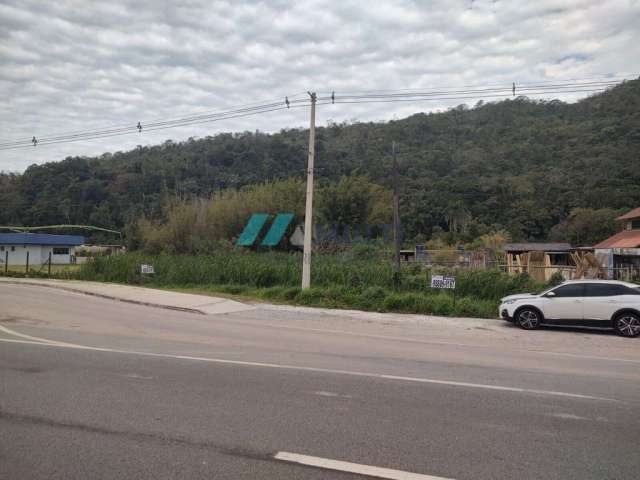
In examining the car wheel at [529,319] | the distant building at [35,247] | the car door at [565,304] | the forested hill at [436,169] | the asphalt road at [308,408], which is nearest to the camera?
the asphalt road at [308,408]

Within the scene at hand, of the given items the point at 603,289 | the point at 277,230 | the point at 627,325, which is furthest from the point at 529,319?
the point at 277,230

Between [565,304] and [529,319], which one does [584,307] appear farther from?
[529,319]

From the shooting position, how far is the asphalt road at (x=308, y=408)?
4.59 metres

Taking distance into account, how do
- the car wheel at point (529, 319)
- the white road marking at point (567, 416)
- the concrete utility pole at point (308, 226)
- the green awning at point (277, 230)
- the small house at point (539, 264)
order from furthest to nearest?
the green awning at point (277, 230)
the small house at point (539, 264)
the concrete utility pole at point (308, 226)
the car wheel at point (529, 319)
the white road marking at point (567, 416)

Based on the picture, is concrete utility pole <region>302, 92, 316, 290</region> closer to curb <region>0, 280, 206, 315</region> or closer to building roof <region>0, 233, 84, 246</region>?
curb <region>0, 280, 206, 315</region>

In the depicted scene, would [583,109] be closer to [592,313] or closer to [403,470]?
[592,313]

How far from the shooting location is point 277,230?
3706 centimetres

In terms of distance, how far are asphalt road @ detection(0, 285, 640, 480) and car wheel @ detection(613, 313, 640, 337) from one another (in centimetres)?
223

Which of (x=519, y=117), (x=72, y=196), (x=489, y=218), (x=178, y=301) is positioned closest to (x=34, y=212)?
(x=72, y=196)

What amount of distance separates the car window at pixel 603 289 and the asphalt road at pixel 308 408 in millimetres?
2657

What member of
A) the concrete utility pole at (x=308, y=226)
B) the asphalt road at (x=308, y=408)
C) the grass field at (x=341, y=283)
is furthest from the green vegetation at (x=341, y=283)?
the asphalt road at (x=308, y=408)

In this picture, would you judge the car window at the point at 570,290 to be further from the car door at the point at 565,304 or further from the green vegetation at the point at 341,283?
the green vegetation at the point at 341,283

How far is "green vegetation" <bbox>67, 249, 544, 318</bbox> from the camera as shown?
18.1 metres

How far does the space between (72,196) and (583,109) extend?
286ft
